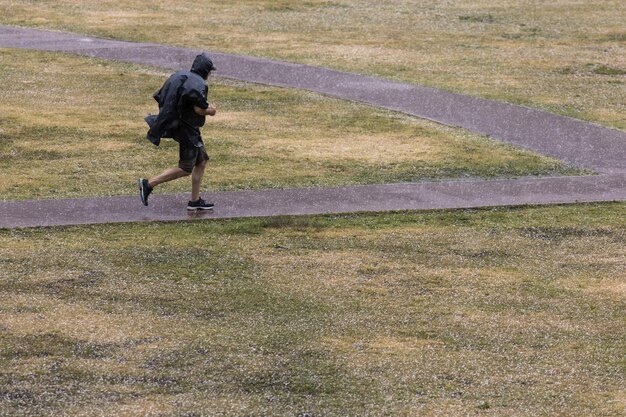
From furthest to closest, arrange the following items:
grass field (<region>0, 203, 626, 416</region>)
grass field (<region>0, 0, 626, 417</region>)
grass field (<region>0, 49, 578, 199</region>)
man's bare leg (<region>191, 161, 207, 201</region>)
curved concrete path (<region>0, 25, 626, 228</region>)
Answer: grass field (<region>0, 49, 578, 199</region>) → curved concrete path (<region>0, 25, 626, 228</region>) → man's bare leg (<region>191, 161, 207, 201</region>) → grass field (<region>0, 0, 626, 417</region>) → grass field (<region>0, 203, 626, 416</region>)

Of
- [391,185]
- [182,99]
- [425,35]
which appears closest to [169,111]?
[182,99]

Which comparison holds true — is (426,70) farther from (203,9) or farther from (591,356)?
(591,356)

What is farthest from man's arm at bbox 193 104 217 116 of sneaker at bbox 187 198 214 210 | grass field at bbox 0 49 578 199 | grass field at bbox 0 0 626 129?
grass field at bbox 0 0 626 129

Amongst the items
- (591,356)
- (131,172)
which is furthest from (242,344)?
(131,172)

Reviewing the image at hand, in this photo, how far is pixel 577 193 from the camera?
13664 mm

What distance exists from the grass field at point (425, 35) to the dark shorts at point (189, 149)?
6.55 meters

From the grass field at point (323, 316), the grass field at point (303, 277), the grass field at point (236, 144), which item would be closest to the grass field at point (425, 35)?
the grass field at point (303, 277)

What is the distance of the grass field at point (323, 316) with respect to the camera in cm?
841

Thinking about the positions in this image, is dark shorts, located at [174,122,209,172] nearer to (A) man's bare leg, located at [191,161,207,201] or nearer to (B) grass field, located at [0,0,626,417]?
(A) man's bare leg, located at [191,161,207,201]

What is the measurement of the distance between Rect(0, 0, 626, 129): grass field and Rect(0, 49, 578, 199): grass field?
2459mm

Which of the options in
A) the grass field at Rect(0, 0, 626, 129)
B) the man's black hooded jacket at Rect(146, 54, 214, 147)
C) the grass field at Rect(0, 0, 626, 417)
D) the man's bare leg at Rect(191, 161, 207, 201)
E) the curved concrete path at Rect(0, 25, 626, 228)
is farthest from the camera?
the grass field at Rect(0, 0, 626, 129)

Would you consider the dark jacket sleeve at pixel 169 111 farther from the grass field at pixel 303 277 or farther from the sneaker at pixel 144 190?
the grass field at pixel 303 277

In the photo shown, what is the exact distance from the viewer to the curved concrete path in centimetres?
1277

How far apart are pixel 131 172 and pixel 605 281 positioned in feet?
18.8
